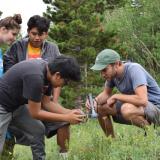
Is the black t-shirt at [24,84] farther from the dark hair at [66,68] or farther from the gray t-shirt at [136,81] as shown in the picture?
the gray t-shirt at [136,81]

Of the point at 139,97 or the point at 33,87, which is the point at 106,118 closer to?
the point at 139,97

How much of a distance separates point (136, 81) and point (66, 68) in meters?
1.74

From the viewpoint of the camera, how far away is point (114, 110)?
21.9ft

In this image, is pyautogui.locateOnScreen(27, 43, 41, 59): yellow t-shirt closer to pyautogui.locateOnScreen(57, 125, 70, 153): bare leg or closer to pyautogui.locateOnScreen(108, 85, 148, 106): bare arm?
pyautogui.locateOnScreen(57, 125, 70, 153): bare leg

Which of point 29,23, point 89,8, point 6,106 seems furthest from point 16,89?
point 89,8

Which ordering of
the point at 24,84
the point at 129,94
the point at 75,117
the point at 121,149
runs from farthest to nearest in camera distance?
the point at 129,94 < the point at 75,117 < the point at 24,84 < the point at 121,149

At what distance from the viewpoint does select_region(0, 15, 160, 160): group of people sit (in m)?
4.84

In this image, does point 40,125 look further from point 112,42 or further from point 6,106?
point 112,42

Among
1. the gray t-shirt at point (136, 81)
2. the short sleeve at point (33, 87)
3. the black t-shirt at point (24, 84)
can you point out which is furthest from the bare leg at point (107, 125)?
the short sleeve at point (33, 87)

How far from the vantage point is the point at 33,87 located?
4.79 m

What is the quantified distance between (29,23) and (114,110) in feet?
5.10

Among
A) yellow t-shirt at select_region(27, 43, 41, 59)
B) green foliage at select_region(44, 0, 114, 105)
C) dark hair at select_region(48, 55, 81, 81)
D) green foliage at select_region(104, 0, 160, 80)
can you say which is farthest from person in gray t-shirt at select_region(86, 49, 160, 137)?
green foliage at select_region(104, 0, 160, 80)

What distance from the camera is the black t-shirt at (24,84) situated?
4809mm

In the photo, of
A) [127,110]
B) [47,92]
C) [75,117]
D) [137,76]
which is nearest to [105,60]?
[137,76]
